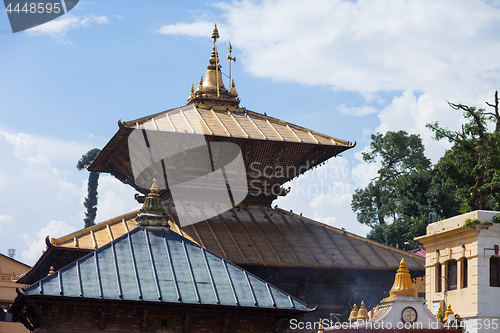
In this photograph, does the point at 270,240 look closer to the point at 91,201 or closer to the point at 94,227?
the point at 94,227

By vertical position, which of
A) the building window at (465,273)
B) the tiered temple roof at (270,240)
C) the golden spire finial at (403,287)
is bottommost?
the golden spire finial at (403,287)

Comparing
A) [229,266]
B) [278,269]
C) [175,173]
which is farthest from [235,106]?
[229,266]

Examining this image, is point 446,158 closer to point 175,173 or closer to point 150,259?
point 175,173

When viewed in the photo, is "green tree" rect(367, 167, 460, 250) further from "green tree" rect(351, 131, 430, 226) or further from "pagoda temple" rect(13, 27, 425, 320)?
"pagoda temple" rect(13, 27, 425, 320)

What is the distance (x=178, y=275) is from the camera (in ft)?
81.3

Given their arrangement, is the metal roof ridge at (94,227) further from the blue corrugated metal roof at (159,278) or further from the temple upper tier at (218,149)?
the blue corrugated metal roof at (159,278)

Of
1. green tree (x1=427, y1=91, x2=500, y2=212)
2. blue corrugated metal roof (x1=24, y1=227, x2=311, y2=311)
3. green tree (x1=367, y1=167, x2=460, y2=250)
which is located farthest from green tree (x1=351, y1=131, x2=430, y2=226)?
blue corrugated metal roof (x1=24, y1=227, x2=311, y2=311)

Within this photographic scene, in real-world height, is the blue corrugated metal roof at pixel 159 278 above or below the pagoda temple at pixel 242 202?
below

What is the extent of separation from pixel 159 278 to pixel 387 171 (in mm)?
49667

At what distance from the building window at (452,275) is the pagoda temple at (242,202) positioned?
1.98 meters

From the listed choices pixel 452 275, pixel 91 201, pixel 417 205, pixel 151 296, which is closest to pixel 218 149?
pixel 452 275

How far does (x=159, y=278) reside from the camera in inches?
962

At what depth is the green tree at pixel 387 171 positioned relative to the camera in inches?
2749

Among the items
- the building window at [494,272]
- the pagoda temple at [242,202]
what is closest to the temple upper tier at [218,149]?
the pagoda temple at [242,202]
